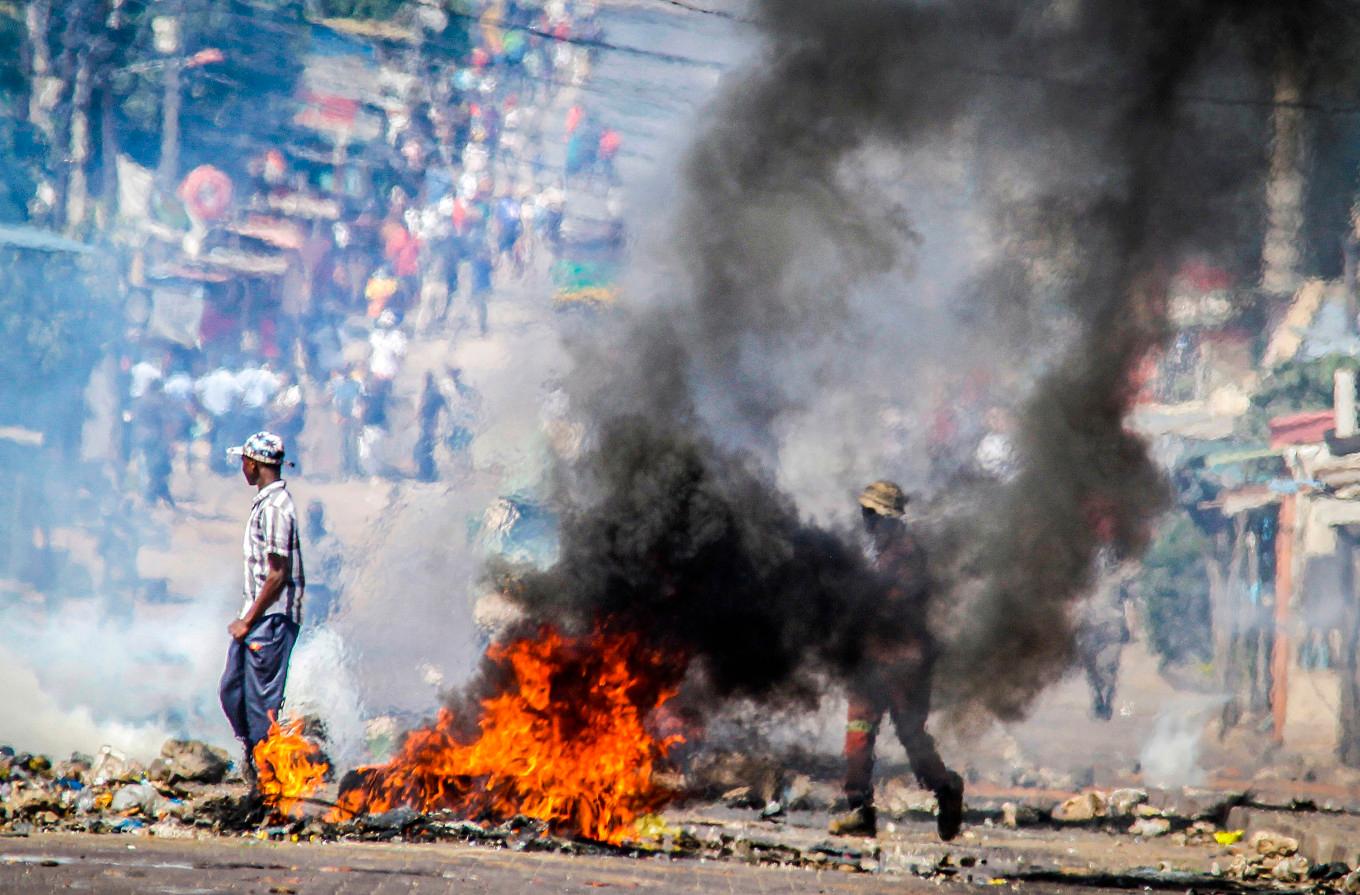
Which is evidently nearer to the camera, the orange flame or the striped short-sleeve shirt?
the orange flame

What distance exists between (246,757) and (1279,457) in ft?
38.0

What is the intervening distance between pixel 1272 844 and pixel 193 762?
5376 mm

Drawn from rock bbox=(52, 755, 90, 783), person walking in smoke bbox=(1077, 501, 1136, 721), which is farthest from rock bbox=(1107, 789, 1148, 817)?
rock bbox=(52, 755, 90, 783)

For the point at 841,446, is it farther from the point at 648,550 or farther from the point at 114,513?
the point at 114,513

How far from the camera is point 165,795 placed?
7.13 m

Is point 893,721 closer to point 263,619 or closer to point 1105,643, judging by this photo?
point 263,619

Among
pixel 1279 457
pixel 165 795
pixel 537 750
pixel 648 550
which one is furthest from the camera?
pixel 1279 457

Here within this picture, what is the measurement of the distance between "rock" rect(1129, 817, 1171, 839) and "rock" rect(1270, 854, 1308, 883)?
1260 millimetres

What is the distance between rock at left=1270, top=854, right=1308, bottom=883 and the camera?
6.68 metres

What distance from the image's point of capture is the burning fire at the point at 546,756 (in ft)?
21.7

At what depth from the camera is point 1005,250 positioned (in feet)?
36.6

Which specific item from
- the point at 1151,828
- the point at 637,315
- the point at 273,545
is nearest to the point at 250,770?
the point at 273,545

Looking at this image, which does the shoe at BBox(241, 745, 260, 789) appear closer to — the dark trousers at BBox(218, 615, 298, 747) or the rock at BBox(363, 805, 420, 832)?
the dark trousers at BBox(218, 615, 298, 747)

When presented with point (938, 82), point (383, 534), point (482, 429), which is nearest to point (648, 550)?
point (938, 82)
